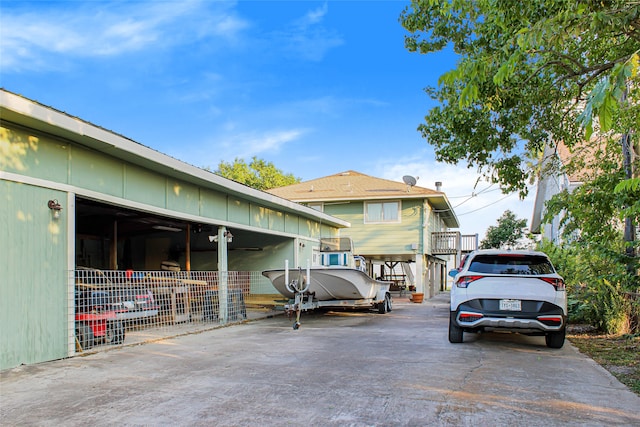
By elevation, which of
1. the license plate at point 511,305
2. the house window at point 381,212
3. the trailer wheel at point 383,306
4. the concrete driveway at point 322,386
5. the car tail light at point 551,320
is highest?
the house window at point 381,212

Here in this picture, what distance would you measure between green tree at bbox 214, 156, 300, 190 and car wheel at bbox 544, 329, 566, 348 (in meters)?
38.8

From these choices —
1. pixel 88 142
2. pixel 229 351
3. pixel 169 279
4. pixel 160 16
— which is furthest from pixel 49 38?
pixel 229 351

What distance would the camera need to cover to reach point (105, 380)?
19.1 ft

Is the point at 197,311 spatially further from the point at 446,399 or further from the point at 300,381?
the point at 446,399

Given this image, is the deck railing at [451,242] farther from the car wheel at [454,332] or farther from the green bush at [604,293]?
the car wheel at [454,332]

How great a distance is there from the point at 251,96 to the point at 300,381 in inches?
795

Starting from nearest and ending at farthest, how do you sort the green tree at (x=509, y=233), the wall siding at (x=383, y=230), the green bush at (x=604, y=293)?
the green bush at (x=604, y=293)
the wall siding at (x=383, y=230)
the green tree at (x=509, y=233)

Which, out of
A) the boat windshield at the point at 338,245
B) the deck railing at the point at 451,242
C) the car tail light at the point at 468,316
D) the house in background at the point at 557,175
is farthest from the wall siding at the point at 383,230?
the car tail light at the point at 468,316

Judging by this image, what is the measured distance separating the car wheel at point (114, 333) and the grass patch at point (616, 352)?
305 inches

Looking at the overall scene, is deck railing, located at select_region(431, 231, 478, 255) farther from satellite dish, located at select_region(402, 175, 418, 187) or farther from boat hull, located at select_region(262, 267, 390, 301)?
boat hull, located at select_region(262, 267, 390, 301)

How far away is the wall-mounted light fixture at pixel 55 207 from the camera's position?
23.5 feet

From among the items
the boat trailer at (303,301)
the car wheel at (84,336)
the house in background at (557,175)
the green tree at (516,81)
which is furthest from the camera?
the boat trailer at (303,301)

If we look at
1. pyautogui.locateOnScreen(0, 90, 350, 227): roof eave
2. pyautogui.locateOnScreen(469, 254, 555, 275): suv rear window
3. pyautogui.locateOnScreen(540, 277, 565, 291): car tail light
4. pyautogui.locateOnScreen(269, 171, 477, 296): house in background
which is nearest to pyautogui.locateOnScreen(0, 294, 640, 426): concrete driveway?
pyautogui.locateOnScreen(540, 277, 565, 291): car tail light

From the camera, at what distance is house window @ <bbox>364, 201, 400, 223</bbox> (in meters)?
22.8
